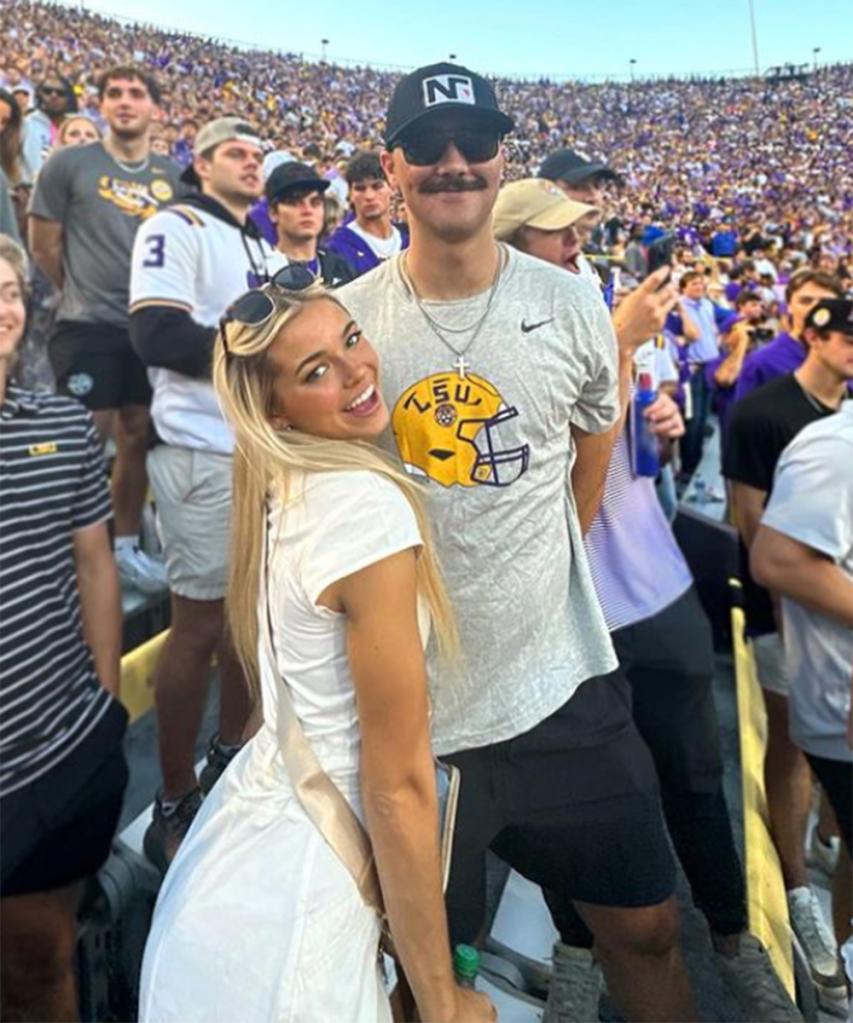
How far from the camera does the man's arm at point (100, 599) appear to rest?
1771mm

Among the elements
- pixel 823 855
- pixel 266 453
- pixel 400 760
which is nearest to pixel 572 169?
pixel 266 453

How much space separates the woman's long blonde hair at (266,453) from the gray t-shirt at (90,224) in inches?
84.1

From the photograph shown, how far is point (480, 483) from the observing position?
1.31 metres

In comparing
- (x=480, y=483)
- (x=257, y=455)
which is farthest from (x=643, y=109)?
(x=257, y=455)

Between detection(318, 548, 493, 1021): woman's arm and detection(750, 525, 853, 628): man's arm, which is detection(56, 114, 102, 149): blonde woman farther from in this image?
detection(318, 548, 493, 1021): woman's arm

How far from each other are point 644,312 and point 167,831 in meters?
1.51

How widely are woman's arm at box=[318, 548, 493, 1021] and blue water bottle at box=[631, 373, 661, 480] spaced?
1108 mm

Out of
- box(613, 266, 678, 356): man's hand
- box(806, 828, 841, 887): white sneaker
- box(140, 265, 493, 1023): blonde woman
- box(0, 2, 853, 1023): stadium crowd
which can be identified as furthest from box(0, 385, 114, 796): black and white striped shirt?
box(806, 828, 841, 887): white sneaker

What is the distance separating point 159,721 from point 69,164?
200 cm

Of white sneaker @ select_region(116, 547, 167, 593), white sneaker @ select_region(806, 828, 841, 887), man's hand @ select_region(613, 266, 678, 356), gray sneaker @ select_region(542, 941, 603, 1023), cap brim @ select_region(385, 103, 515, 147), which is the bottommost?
white sneaker @ select_region(806, 828, 841, 887)

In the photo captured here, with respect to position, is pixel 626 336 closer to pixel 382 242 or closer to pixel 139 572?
pixel 382 242

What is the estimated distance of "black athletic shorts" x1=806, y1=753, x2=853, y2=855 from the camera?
2021mm

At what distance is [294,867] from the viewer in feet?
3.62

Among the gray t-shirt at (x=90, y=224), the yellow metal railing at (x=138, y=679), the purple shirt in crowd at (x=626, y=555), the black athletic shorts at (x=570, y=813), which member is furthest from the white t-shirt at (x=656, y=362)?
the gray t-shirt at (x=90, y=224)
